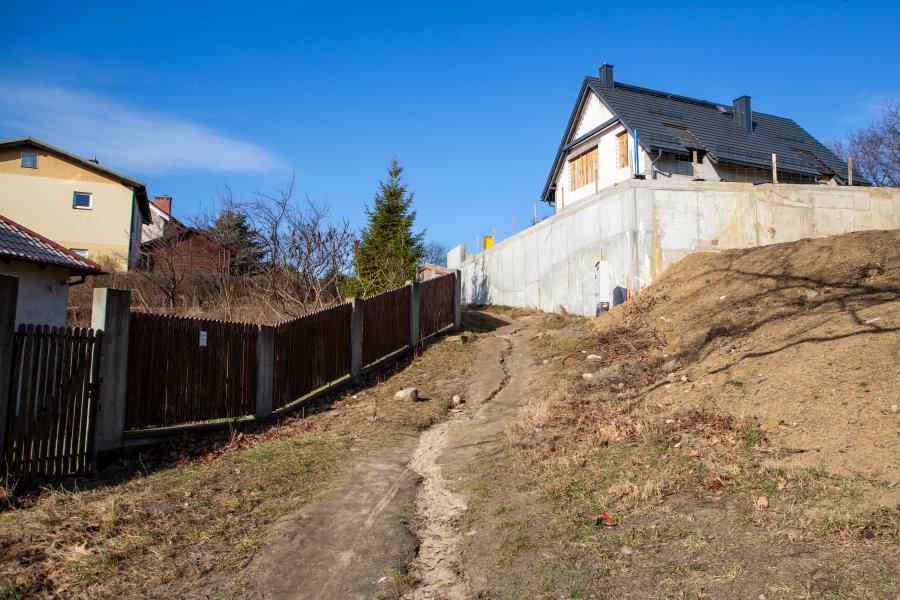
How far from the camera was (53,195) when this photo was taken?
27844mm

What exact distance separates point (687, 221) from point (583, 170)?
1226 centimetres

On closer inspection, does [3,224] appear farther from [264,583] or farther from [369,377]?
[264,583]

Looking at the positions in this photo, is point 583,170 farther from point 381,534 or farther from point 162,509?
point 162,509

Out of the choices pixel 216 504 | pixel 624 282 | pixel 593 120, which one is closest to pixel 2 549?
pixel 216 504

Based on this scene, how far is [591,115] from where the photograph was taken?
27.0m

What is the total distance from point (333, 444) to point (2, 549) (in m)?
4.09

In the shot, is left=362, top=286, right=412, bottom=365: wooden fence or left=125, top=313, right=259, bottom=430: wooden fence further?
left=362, top=286, right=412, bottom=365: wooden fence

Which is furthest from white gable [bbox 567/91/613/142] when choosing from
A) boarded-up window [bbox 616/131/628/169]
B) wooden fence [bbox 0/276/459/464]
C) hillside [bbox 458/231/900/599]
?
wooden fence [bbox 0/276/459/464]

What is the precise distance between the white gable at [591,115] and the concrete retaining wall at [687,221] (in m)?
9.69

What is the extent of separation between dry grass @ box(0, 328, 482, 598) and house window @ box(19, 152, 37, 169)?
2498cm

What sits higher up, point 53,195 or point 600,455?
point 53,195

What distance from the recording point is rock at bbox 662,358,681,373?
31.8ft

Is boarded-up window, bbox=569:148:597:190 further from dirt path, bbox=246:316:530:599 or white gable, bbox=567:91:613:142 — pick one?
dirt path, bbox=246:316:530:599

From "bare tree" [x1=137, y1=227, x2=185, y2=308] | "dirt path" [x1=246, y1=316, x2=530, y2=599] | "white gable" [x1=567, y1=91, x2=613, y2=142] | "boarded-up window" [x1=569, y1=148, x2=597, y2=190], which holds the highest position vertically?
"white gable" [x1=567, y1=91, x2=613, y2=142]
